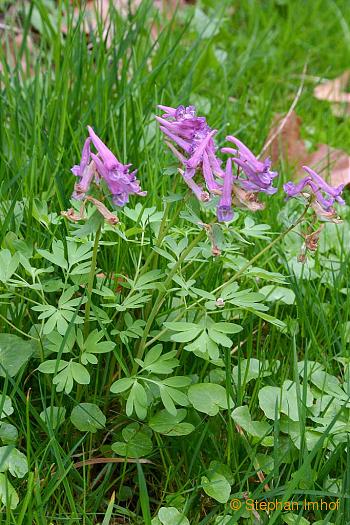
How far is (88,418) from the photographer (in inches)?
56.8

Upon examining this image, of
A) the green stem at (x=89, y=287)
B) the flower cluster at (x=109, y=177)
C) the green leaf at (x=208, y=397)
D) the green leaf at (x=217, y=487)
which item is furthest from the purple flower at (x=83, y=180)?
the green leaf at (x=217, y=487)

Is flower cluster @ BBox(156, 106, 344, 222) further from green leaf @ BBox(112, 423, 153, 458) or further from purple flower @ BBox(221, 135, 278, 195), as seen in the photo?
green leaf @ BBox(112, 423, 153, 458)

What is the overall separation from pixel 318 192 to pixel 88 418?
621 mm

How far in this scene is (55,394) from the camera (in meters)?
1.53

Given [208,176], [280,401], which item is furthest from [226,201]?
[280,401]

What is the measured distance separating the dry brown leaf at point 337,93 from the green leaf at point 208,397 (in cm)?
184

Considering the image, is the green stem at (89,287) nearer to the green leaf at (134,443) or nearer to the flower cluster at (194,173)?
the flower cluster at (194,173)

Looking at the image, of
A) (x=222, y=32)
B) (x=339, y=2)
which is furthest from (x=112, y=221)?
(x=339, y=2)

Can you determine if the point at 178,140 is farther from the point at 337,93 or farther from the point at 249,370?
the point at 337,93

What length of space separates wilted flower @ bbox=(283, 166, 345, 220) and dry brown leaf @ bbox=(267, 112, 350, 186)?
107 cm

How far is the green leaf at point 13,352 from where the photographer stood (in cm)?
146

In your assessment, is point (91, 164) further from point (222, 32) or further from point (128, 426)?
point (222, 32)

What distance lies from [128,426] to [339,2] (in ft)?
9.56

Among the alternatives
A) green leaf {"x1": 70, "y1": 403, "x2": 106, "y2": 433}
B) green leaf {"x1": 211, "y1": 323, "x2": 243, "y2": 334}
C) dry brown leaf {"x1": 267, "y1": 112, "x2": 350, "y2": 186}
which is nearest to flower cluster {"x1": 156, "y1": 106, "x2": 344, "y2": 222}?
green leaf {"x1": 211, "y1": 323, "x2": 243, "y2": 334}
